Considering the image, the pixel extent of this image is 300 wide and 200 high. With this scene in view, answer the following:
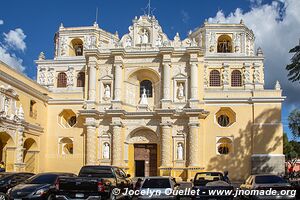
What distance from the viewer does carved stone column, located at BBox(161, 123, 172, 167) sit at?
3647cm

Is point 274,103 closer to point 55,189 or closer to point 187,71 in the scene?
point 187,71

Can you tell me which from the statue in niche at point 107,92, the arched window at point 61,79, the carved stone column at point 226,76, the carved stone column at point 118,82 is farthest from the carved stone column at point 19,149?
the carved stone column at point 226,76

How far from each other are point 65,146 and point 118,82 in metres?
7.47

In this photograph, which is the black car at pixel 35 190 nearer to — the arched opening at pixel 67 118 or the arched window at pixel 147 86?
the arched opening at pixel 67 118

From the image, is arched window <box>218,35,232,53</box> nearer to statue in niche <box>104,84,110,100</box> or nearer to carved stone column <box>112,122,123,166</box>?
statue in niche <box>104,84,110,100</box>

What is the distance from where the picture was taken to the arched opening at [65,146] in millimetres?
38688

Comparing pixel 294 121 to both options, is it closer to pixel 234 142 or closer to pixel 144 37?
pixel 234 142

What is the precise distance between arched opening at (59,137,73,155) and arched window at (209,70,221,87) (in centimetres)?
1390

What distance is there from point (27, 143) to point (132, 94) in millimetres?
10068

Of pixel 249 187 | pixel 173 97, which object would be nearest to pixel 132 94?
pixel 173 97

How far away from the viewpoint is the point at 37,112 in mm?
36812

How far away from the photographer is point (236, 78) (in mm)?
40938

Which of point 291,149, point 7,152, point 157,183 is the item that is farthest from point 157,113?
point 291,149

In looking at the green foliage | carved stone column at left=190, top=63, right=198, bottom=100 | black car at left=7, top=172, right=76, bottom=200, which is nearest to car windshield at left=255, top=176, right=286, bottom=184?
black car at left=7, top=172, right=76, bottom=200
